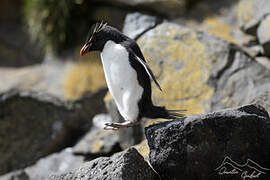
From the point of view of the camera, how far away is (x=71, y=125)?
5.77 m

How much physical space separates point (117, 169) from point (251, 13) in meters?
3.54

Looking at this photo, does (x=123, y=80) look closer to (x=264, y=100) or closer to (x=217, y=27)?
(x=264, y=100)

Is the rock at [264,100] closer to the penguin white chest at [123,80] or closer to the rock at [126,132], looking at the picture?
the penguin white chest at [123,80]

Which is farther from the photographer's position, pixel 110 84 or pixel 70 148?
pixel 70 148

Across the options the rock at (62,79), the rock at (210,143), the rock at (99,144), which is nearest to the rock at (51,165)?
the rock at (99,144)

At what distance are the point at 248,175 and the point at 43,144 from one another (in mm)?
3328

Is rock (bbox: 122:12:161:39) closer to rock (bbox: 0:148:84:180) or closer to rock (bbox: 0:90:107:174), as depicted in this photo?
rock (bbox: 0:90:107:174)

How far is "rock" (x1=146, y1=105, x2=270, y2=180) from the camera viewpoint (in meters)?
2.80

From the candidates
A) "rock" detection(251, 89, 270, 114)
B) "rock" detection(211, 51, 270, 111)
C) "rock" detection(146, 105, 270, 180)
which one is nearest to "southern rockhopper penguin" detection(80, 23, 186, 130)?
"rock" detection(146, 105, 270, 180)

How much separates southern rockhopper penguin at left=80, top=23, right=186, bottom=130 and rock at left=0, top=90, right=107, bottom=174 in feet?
7.91

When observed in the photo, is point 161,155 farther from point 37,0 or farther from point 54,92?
point 37,0

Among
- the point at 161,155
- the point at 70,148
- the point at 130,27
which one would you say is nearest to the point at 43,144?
the point at 70,148

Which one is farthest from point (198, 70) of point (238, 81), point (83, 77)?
point (83, 77)

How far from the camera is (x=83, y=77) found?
588cm
